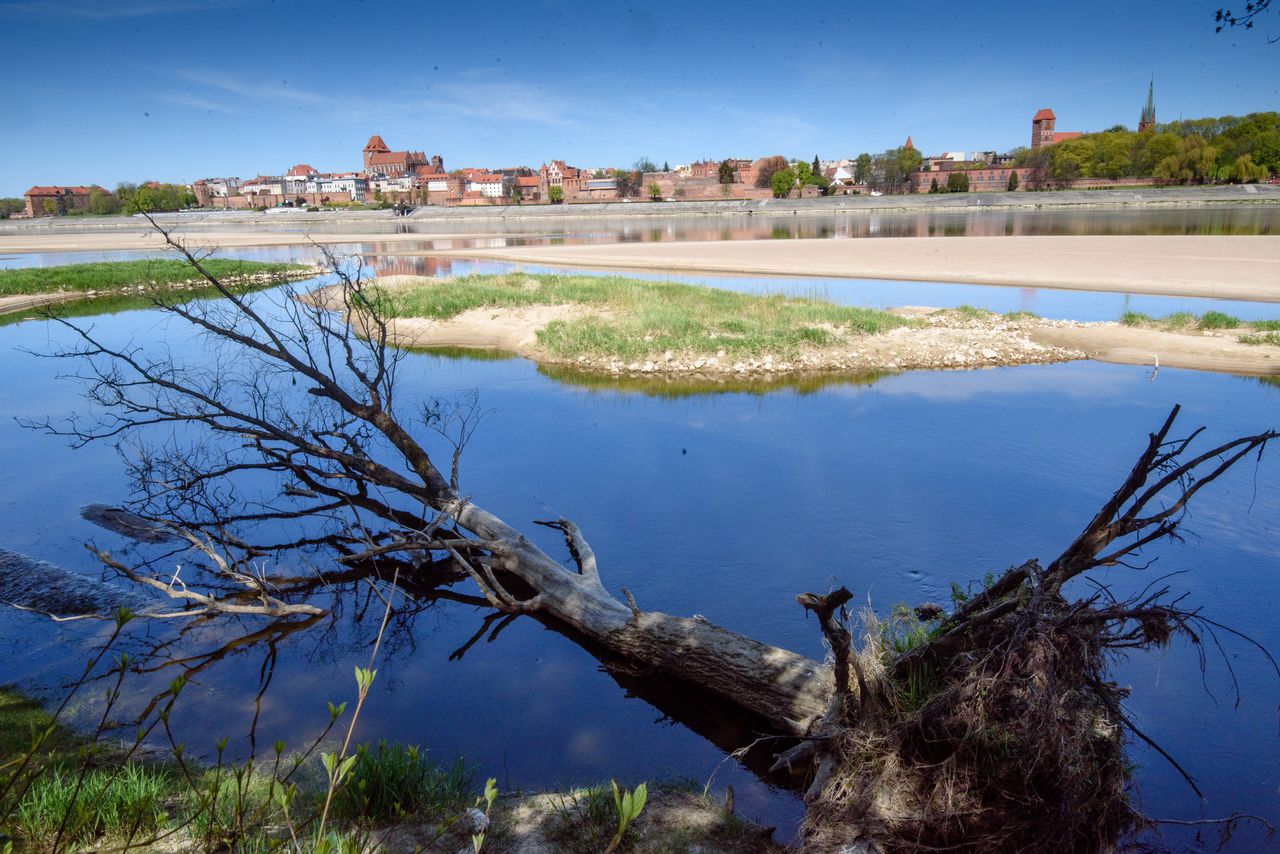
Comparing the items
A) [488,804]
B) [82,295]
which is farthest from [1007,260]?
[82,295]

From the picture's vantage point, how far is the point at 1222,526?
359 inches

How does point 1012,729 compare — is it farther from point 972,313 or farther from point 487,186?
point 487,186

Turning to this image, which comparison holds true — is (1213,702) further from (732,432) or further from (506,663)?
(732,432)

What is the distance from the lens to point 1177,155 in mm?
107750

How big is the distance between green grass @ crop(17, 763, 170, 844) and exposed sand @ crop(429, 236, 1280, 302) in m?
29.2

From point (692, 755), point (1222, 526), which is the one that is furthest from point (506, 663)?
point (1222, 526)

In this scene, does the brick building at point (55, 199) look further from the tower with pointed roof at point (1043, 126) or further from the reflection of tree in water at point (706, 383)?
the tower with pointed roof at point (1043, 126)

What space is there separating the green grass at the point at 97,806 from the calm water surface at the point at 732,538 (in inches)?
55.4

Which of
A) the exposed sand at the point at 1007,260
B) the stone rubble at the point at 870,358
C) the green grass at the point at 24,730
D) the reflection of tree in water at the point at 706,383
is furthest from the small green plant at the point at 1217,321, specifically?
the green grass at the point at 24,730

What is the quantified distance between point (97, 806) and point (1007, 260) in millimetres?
37136

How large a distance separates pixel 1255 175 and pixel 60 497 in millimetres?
129996

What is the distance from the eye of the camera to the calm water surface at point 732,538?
19.1 ft

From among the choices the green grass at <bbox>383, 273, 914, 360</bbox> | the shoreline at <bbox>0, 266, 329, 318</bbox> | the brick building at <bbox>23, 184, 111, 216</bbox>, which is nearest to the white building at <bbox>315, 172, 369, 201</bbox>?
the brick building at <bbox>23, 184, 111, 216</bbox>

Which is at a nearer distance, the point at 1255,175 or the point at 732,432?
the point at 732,432
